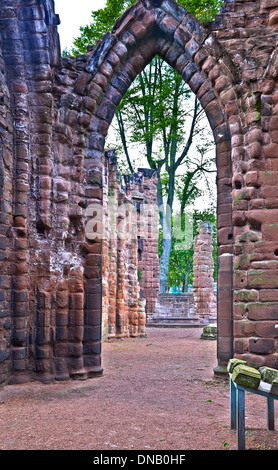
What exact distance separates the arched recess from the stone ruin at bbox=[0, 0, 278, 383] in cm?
2

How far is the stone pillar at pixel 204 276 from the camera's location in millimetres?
20516

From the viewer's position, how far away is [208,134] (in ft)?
74.9

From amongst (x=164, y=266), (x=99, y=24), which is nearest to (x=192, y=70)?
(x=164, y=266)

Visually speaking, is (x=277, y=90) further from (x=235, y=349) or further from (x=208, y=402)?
(x=208, y=402)

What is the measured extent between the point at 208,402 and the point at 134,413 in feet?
3.43

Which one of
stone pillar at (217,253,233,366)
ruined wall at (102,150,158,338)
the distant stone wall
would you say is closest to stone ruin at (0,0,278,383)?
stone pillar at (217,253,233,366)

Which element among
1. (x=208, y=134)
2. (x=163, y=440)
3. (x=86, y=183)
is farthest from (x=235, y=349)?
(x=208, y=134)

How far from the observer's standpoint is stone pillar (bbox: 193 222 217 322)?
67.3ft

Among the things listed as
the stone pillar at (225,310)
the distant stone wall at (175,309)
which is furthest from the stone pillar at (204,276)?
the stone pillar at (225,310)

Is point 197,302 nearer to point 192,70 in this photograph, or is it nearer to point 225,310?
point 225,310

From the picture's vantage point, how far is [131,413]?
4906 mm

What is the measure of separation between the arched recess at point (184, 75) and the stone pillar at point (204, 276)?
13.4 m

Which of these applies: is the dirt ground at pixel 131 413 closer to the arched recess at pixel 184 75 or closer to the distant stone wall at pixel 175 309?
the arched recess at pixel 184 75

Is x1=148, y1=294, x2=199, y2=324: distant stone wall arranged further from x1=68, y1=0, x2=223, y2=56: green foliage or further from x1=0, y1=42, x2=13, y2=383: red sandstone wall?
x1=0, y1=42, x2=13, y2=383: red sandstone wall
